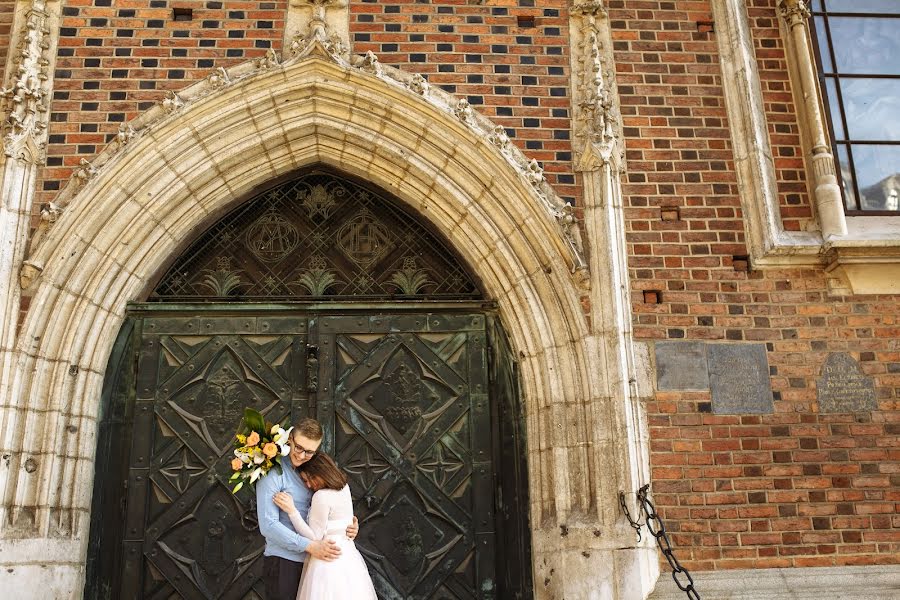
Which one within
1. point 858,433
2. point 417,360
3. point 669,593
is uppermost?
point 417,360

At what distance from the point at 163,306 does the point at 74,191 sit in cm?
89

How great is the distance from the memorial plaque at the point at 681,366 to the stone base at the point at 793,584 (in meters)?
1.08

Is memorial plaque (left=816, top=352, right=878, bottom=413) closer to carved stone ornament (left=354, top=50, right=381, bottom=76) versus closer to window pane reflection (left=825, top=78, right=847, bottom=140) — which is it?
window pane reflection (left=825, top=78, right=847, bottom=140)

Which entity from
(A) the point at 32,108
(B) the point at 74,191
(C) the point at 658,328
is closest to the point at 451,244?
(C) the point at 658,328

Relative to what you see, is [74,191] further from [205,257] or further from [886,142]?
[886,142]

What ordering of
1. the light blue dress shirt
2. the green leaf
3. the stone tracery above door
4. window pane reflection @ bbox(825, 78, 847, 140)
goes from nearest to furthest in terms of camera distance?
the light blue dress shirt → the green leaf → the stone tracery above door → window pane reflection @ bbox(825, 78, 847, 140)

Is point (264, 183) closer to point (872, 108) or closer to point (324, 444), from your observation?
point (324, 444)

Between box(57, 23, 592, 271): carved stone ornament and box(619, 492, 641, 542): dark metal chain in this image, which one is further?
box(57, 23, 592, 271): carved stone ornament

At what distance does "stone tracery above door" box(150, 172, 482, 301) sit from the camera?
19.4ft

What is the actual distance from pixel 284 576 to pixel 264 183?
2.89m

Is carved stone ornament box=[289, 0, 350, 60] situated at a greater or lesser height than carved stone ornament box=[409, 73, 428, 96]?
greater

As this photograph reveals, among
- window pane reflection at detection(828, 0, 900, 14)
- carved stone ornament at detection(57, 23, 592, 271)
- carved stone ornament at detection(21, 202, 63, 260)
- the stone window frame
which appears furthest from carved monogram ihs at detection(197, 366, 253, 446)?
window pane reflection at detection(828, 0, 900, 14)

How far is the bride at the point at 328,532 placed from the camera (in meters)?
3.79

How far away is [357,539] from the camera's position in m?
5.38
